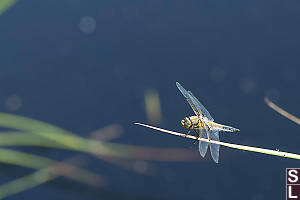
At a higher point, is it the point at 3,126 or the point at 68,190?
the point at 3,126

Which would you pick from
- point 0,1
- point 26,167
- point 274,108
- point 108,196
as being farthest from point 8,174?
point 274,108

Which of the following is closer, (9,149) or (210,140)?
(210,140)

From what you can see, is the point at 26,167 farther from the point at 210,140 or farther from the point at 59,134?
the point at 210,140

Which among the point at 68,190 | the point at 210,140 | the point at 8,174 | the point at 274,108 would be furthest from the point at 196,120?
the point at 8,174

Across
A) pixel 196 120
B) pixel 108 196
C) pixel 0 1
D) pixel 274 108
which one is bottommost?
pixel 108 196

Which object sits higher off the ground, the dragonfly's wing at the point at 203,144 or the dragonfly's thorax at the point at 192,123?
the dragonfly's thorax at the point at 192,123

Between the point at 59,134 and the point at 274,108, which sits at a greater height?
the point at 274,108

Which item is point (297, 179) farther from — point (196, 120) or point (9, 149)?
point (9, 149)

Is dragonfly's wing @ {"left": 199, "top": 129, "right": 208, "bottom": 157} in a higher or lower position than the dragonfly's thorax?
lower

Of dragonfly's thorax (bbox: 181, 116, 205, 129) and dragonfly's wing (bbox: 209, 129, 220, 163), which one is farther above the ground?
dragonfly's thorax (bbox: 181, 116, 205, 129)
